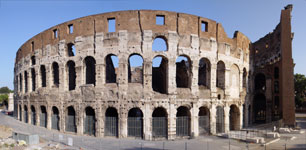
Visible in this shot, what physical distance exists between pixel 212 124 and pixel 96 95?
9.83 m

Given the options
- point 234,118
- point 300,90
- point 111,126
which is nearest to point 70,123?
point 111,126

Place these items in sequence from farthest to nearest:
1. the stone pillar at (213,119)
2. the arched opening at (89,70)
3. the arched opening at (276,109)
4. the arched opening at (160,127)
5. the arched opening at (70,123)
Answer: the arched opening at (276,109)
the arched opening at (89,70)
the arched opening at (70,123)
the stone pillar at (213,119)
the arched opening at (160,127)

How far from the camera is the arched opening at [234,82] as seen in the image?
18.2 metres

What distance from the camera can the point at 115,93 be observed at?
46.4 ft

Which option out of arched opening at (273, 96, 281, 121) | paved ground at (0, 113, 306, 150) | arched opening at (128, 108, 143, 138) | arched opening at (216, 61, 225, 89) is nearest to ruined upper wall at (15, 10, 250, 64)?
arched opening at (216, 61, 225, 89)

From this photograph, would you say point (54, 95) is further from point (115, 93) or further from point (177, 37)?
point (177, 37)

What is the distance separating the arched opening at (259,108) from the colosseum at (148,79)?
9.56ft

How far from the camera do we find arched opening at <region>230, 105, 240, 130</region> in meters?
18.5

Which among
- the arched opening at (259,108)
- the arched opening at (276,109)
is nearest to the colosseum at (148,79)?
the arched opening at (276,109)

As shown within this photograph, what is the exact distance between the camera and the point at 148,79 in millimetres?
14000

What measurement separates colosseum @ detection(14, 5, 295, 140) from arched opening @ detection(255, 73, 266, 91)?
14.8ft

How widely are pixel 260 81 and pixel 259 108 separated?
12.4ft

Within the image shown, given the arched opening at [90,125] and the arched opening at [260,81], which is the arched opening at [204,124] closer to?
the arched opening at [90,125]

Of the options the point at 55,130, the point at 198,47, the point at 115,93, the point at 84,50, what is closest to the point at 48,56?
the point at 84,50
